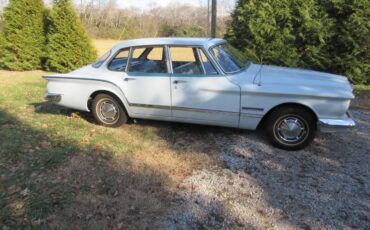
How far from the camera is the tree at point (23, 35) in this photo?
42.2 ft

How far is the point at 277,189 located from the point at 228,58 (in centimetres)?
243

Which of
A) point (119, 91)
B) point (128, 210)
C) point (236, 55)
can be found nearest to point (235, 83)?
point (236, 55)

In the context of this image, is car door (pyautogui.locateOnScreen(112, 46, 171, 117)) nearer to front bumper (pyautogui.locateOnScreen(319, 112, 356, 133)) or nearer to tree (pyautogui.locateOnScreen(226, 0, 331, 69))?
front bumper (pyautogui.locateOnScreen(319, 112, 356, 133))

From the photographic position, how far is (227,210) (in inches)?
143

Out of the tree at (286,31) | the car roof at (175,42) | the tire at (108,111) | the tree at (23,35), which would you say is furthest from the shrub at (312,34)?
the tree at (23,35)

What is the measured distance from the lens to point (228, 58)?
545 centimetres

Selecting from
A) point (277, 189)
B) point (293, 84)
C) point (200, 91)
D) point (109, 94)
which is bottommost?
point (277, 189)

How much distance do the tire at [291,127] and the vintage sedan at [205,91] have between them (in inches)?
0.6

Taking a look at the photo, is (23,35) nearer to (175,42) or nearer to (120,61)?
(120,61)

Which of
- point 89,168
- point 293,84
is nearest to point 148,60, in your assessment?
point 89,168

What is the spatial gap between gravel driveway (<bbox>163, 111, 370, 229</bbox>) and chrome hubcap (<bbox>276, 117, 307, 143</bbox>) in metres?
0.24

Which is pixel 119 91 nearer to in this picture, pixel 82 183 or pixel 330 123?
pixel 82 183

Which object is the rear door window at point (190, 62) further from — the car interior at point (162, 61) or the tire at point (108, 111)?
the tire at point (108, 111)

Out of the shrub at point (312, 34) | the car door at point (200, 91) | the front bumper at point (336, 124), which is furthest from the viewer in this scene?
the shrub at point (312, 34)
